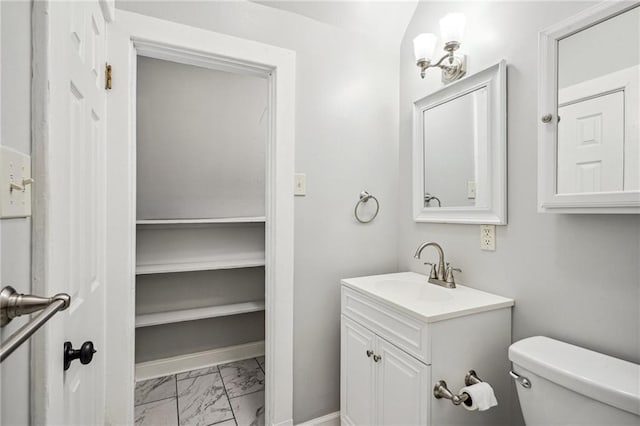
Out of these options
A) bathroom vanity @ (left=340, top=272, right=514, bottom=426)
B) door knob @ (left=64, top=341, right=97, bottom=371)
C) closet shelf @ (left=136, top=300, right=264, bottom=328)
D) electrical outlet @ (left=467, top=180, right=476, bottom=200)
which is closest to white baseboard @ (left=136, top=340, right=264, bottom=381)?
closet shelf @ (left=136, top=300, right=264, bottom=328)

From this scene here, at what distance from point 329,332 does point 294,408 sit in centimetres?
43

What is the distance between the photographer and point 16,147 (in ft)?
1.72

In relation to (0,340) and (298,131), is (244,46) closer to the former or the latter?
(298,131)

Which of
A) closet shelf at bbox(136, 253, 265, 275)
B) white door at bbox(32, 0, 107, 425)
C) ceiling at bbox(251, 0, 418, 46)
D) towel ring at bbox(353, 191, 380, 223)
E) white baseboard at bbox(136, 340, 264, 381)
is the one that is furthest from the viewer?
white baseboard at bbox(136, 340, 264, 381)

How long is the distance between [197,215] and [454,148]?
192 centimetres

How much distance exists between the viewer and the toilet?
2.64 feet

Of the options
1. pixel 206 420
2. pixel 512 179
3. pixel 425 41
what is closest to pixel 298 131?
pixel 425 41

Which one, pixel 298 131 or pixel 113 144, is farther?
pixel 298 131

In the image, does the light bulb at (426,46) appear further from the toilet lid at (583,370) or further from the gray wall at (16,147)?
the gray wall at (16,147)

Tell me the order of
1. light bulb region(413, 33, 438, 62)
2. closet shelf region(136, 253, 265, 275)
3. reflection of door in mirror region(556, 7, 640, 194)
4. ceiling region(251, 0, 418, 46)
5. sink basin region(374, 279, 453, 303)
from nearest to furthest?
reflection of door in mirror region(556, 7, 640, 194) < sink basin region(374, 279, 453, 303) < light bulb region(413, 33, 438, 62) < ceiling region(251, 0, 418, 46) < closet shelf region(136, 253, 265, 275)

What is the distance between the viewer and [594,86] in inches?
39.0

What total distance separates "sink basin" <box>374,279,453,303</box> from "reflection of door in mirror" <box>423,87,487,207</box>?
424mm

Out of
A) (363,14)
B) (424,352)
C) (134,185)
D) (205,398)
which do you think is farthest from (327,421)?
(363,14)

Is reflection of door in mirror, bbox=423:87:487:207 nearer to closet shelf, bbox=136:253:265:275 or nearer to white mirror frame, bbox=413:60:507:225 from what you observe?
white mirror frame, bbox=413:60:507:225
